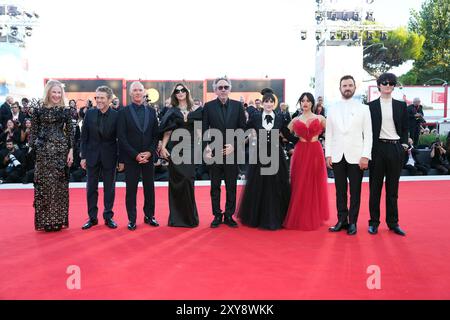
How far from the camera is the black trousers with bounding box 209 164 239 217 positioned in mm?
5301

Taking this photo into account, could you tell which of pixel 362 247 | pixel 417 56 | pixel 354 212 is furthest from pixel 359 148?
pixel 417 56

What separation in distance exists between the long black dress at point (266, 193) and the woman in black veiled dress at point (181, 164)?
68cm

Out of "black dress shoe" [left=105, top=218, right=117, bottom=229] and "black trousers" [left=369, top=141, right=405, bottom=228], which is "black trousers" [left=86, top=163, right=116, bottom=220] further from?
"black trousers" [left=369, top=141, right=405, bottom=228]

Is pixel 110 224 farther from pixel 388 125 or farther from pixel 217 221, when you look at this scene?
pixel 388 125

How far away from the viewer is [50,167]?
5066mm

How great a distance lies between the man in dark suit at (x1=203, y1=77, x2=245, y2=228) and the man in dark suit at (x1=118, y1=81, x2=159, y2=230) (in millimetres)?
706

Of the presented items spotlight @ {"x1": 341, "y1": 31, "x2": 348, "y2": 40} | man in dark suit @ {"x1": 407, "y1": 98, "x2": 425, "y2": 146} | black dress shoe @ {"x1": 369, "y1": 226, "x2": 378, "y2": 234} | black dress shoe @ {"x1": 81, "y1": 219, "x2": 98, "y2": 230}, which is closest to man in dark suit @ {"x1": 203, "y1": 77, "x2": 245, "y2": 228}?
black dress shoe @ {"x1": 81, "y1": 219, "x2": 98, "y2": 230}

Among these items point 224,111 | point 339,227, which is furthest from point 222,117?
point 339,227

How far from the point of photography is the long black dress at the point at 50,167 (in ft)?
16.5

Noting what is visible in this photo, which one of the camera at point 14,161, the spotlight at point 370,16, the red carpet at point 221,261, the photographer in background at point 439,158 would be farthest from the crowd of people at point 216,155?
the spotlight at point 370,16

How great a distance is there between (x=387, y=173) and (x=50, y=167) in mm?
3941

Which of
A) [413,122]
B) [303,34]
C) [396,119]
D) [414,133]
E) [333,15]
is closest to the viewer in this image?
[396,119]

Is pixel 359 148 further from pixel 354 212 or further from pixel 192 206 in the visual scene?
pixel 192 206

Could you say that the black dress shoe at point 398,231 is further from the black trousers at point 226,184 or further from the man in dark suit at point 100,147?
the man in dark suit at point 100,147
